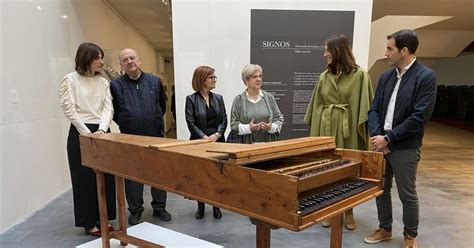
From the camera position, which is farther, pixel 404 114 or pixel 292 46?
pixel 292 46

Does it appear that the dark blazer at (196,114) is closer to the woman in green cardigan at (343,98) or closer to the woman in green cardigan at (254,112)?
the woman in green cardigan at (254,112)

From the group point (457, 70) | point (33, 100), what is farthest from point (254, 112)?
point (457, 70)

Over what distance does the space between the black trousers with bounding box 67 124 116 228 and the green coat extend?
6.14 feet

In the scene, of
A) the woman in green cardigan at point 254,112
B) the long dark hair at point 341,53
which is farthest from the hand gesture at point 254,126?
the long dark hair at point 341,53

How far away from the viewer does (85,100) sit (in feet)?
7.95

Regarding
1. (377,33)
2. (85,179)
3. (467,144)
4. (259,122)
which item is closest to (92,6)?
(85,179)

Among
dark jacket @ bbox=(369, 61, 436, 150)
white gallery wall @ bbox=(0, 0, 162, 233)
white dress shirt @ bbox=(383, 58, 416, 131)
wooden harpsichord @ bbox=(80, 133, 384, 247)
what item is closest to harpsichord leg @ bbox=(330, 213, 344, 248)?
wooden harpsichord @ bbox=(80, 133, 384, 247)

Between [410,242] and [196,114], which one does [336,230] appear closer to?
[410,242]

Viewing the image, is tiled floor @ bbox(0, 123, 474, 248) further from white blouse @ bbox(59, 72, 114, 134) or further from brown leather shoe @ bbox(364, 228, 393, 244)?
white blouse @ bbox(59, 72, 114, 134)

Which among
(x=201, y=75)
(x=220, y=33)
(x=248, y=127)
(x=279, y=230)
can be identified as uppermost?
(x=220, y=33)

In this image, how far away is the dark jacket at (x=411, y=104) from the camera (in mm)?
2037

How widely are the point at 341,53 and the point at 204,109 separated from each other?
48.0 inches

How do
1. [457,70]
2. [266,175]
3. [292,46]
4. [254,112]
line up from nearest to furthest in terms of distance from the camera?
[266,175] → [254,112] → [292,46] → [457,70]

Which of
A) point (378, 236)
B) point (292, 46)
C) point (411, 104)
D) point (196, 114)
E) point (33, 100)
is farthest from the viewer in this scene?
point (292, 46)
